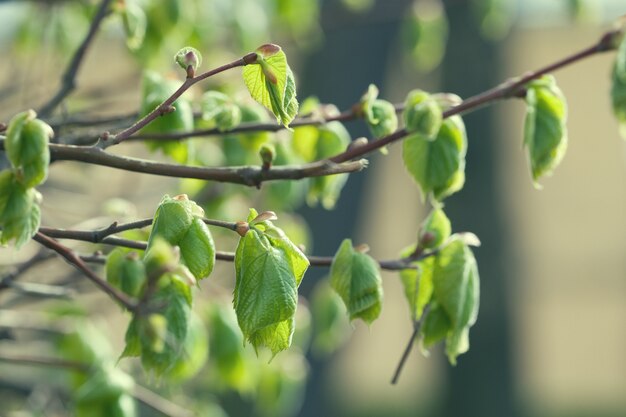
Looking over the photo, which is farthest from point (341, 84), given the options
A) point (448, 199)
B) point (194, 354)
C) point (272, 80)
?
point (272, 80)

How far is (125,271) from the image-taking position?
167 cm

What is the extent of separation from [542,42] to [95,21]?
10.8 m

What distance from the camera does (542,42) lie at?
12.4 meters

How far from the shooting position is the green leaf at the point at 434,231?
5.66ft

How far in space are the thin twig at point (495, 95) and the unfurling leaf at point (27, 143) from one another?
456 millimetres

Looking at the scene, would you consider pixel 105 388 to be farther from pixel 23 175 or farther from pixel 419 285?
pixel 23 175

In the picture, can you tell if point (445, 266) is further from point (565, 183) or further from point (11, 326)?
point (565, 183)

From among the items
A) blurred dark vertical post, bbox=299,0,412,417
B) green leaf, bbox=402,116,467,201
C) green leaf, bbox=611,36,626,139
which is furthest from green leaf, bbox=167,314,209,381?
blurred dark vertical post, bbox=299,0,412,417

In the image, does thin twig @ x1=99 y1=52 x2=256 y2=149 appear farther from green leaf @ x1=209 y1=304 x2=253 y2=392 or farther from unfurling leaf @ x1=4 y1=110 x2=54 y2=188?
green leaf @ x1=209 y1=304 x2=253 y2=392

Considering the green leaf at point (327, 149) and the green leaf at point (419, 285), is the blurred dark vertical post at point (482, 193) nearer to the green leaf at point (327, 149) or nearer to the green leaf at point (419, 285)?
the green leaf at point (327, 149)

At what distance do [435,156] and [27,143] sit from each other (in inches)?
26.7

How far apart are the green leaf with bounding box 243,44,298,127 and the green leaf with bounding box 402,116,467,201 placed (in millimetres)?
346

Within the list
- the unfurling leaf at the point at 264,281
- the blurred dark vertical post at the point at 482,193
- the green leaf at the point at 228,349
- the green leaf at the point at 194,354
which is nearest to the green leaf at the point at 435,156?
the unfurling leaf at the point at 264,281

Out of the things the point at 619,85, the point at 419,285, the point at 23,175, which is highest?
the point at 619,85
